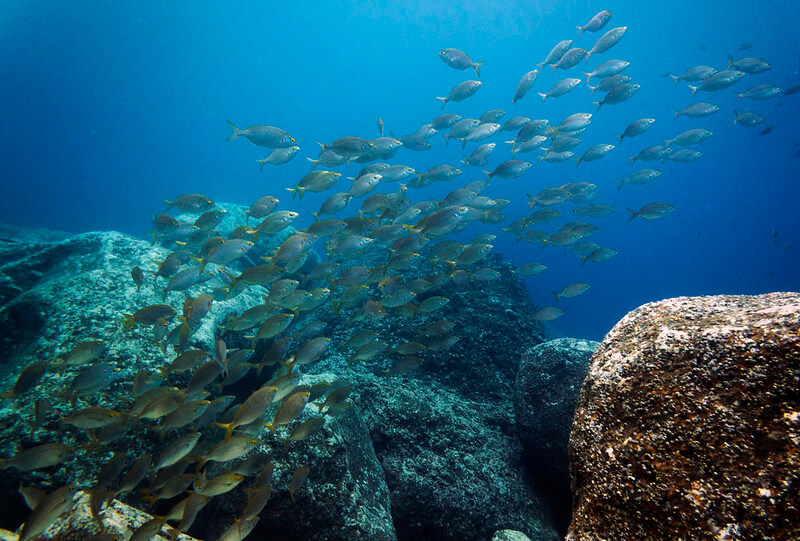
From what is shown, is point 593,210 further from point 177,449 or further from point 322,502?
point 177,449

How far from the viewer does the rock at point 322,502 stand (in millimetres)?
2656

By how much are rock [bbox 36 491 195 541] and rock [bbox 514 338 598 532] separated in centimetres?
362

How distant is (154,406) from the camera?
3008mm

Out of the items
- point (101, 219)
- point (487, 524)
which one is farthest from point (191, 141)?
point (487, 524)

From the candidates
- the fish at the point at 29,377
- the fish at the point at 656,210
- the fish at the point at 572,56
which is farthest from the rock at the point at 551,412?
the fish at the point at 572,56

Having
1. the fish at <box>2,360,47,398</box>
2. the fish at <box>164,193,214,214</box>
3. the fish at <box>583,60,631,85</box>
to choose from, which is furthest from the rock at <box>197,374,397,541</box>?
the fish at <box>583,60,631,85</box>

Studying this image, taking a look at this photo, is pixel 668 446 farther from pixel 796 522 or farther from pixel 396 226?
pixel 396 226

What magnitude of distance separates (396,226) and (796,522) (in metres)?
5.20

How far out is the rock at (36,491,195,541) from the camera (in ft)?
6.86

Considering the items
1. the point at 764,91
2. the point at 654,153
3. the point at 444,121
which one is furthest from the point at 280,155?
the point at 764,91

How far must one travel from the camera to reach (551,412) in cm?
381

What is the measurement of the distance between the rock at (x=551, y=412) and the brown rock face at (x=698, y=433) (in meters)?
2.39

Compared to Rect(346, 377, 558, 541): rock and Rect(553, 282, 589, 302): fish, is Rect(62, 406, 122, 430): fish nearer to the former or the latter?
Rect(346, 377, 558, 541): rock

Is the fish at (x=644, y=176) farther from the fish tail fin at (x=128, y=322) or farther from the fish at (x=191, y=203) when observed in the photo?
the fish tail fin at (x=128, y=322)
